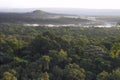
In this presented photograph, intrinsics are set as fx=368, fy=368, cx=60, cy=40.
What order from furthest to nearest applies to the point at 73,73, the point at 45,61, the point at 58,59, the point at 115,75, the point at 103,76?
the point at 58,59 → the point at 45,61 → the point at 73,73 → the point at 103,76 → the point at 115,75

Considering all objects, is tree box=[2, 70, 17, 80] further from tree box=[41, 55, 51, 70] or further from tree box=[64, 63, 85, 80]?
tree box=[64, 63, 85, 80]

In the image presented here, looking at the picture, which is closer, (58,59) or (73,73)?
(73,73)

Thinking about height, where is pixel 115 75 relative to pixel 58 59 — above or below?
below

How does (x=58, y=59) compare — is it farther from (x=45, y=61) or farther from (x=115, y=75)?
(x=115, y=75)

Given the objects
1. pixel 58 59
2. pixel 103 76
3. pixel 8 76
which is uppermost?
pixel 58 59

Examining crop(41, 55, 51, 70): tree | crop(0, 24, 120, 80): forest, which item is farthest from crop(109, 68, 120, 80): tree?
crop(41, 55, 51, 70): tree

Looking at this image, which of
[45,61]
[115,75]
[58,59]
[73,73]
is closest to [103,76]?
[115,75]

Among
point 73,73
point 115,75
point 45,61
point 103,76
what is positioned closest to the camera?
point 115,75

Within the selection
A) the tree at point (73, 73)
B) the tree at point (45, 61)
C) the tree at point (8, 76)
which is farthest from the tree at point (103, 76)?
the tree at point (8, 76)

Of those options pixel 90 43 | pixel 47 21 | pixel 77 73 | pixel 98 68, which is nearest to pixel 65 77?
pixel 77 73
